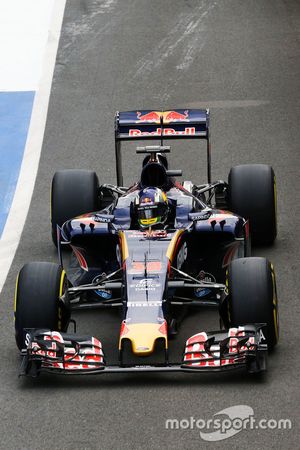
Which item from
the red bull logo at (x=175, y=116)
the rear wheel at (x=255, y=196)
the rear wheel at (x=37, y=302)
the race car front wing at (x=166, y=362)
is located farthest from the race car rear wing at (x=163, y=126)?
the race car front wing at (x=166, y=362)

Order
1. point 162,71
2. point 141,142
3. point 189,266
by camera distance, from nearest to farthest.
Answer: point 189,266 → point 141,142 → point 162,71

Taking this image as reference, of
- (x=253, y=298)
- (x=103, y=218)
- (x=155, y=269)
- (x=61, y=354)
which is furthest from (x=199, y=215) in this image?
(x=61, y=354)

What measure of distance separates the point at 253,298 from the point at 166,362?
1117mm

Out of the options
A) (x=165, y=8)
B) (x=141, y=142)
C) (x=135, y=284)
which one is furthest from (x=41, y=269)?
(x=165, y=8)

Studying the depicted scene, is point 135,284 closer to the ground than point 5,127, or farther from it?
closer to the ground

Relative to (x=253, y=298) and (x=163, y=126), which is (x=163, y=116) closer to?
(x=163, y=126)

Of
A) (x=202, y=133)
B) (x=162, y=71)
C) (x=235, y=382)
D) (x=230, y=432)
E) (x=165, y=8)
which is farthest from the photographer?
(x=165, y=8)

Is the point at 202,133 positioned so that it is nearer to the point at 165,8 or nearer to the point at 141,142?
the point at 141,142

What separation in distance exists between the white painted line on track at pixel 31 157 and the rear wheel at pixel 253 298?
3921mm

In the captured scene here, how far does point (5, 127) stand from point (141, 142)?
2.41 meters

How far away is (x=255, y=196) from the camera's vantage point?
16.5 meters

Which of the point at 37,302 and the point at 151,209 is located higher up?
the point at 151,209

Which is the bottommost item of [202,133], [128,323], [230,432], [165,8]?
[230,432]

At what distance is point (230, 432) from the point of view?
38.7 ft
